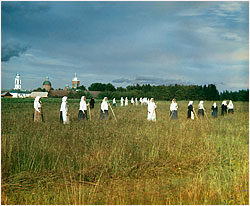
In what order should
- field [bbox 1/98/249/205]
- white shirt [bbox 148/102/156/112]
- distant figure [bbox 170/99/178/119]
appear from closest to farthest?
field [bbox 1/98/249/205], white shirt [bbox 148/102/156/112], distant figure [bbox 170/99/178/119]

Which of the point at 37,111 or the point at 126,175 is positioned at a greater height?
the point at 37,111

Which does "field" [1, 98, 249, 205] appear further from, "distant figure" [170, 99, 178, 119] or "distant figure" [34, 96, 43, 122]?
"distant figure" [170, 99, 178, 119]

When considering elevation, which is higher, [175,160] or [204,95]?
[204,95]

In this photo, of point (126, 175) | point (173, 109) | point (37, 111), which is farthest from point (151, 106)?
point (126, 175)

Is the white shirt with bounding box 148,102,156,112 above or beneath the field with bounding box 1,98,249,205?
above

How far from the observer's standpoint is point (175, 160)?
630 centimetres

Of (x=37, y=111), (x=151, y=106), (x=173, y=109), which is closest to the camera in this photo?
(x=37, y=111)

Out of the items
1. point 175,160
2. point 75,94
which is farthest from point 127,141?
point 75,94

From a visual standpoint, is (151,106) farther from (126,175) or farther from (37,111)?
(126,175)

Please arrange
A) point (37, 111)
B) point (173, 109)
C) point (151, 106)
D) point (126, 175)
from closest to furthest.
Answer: point (126, 175) < point (37, 111) < point (151, 106) < point (173, 109)

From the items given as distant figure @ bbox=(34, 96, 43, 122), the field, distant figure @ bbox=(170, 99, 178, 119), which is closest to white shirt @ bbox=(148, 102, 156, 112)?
distant figure @ bbox=(170, 99, 178, 119)

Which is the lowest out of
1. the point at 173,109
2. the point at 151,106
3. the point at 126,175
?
the point at 126,175

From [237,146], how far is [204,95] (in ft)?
95.5

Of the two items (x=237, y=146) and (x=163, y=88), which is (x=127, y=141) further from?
(x=163, y=88)
